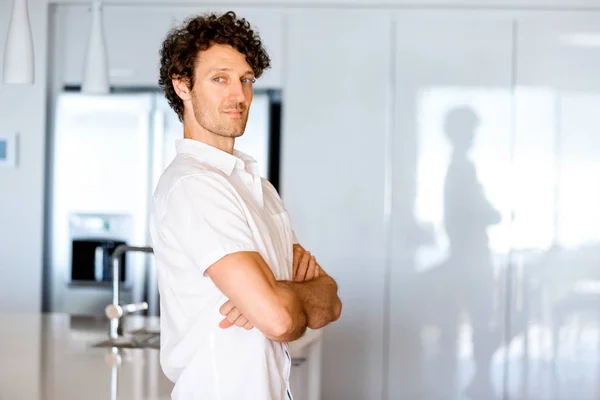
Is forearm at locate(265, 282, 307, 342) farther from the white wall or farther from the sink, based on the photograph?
the white wall

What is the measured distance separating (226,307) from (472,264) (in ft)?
9.61

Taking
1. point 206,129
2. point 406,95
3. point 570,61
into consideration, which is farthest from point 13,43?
point 570,61

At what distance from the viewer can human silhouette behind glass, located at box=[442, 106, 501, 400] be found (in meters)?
4.24

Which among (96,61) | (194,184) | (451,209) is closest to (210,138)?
(194,184)

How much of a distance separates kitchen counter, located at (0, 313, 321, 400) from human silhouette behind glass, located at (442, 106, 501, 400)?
147cm

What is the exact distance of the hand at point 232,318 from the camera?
4.86ft

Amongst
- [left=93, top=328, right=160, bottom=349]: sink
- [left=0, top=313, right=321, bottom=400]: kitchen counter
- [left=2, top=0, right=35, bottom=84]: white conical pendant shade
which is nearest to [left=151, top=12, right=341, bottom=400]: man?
[left=0, top=313, right=321, bottom=400]: kitchen counter

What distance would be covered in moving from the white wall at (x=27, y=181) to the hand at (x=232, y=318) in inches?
125

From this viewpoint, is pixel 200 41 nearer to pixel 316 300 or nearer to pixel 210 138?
pixel 210 138

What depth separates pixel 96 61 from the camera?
343 cm

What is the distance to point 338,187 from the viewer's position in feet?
14.2

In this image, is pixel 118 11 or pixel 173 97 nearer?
pixel 173 97

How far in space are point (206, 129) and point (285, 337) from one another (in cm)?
43

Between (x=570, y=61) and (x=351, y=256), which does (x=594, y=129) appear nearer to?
(x=570, y=61)
